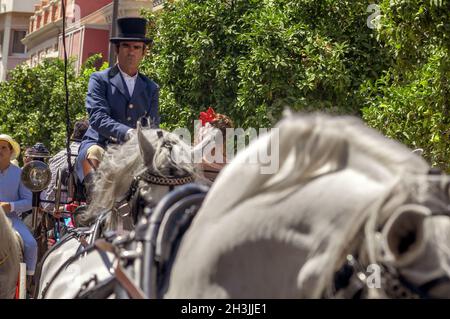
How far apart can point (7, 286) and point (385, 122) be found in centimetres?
580

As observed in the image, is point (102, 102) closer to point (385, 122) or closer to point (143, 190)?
point (143, 190)

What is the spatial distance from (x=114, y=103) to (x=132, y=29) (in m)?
0.62

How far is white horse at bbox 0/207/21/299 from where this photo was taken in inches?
269

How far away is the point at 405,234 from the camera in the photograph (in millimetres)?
2939

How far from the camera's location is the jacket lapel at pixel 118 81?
8.03 metres

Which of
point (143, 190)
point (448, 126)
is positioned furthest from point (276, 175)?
point (448, 126)

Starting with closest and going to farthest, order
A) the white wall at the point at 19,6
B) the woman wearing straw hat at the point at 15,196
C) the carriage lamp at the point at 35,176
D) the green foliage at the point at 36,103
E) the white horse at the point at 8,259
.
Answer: the white horse at the point at 8,259 → the woman wearing straw hat at the point at 15,196 → the carriage lamp at the point at 35,176 → the green foliage at the point at 36,103 → the white wall at the point at 19,6

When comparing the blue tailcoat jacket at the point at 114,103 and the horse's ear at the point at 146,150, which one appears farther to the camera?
the blue tailcoat jacket at the point at 114,103

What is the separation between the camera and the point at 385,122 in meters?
11.7

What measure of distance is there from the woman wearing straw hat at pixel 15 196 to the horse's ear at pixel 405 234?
22.0 feet

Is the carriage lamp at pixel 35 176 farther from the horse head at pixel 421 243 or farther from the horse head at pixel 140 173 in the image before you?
the horse head at pixel 421 243

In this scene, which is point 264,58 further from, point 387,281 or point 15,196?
point 387,281
